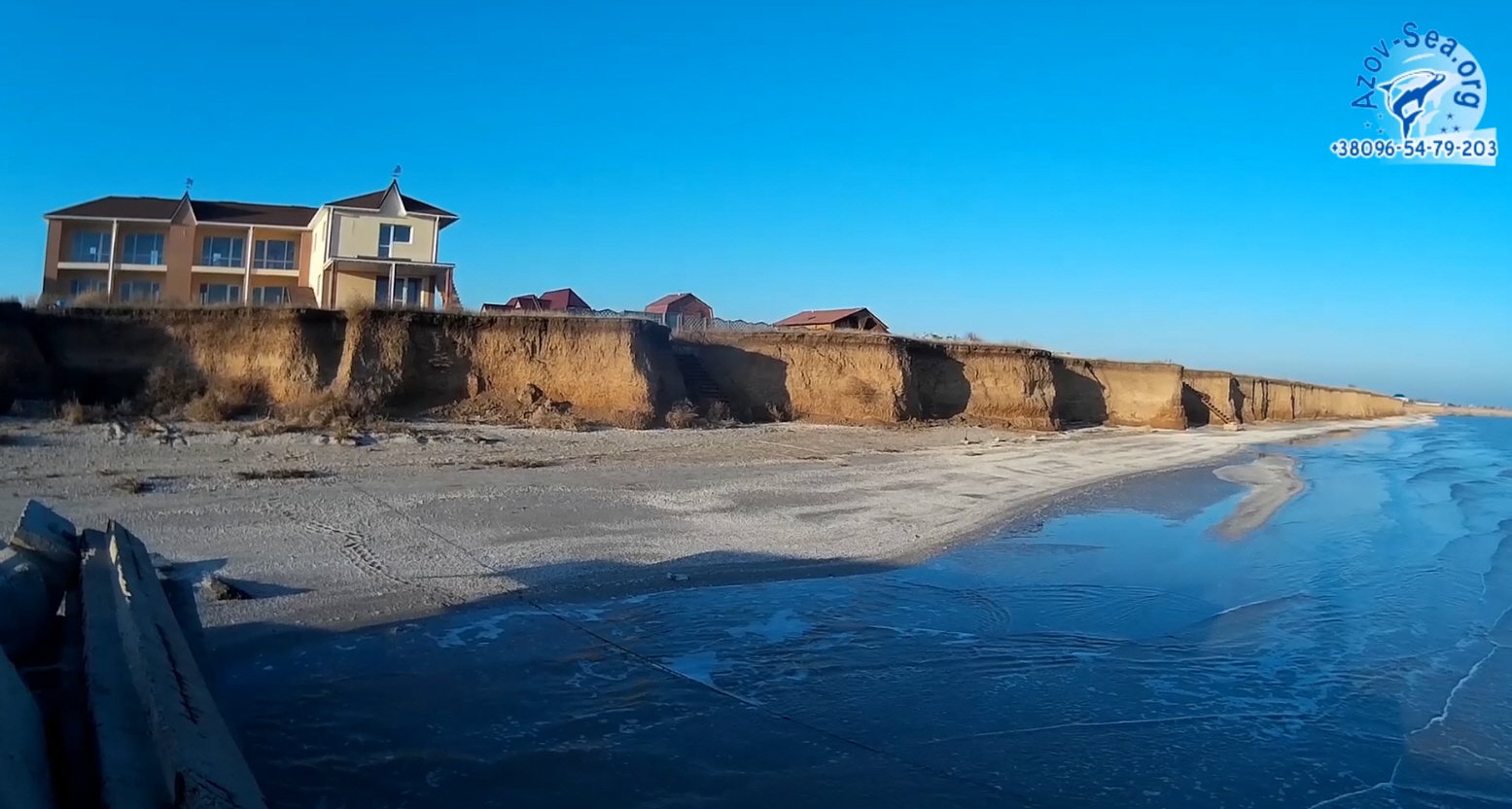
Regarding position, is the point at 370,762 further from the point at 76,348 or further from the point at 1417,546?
the point at 76,348

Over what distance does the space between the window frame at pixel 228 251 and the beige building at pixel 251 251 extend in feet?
0.14

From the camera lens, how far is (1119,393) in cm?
4309

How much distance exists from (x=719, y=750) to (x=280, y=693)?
2.90 m

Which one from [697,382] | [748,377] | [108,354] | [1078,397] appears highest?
[1078,397]

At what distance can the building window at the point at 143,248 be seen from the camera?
1575 inches

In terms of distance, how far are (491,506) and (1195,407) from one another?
154 ft

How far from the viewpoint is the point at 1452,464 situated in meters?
34.0

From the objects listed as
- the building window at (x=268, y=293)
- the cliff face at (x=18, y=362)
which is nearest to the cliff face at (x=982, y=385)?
the cliff face at (x=18, y=362)

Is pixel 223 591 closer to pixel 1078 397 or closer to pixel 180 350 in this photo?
pixel 180 350

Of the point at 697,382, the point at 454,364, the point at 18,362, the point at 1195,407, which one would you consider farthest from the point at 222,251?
the point at 1195,407

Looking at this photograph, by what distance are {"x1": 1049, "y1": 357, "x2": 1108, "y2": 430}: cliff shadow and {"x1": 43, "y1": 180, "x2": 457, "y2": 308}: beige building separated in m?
24.8

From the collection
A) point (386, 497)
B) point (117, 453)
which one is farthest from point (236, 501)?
point (117, 453)

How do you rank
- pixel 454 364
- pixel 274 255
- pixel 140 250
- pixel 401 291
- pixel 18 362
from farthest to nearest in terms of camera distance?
pixel 274 255 → pixel 140 250 → pixel 401 291 → pixel 454 364 → pixel 18 362

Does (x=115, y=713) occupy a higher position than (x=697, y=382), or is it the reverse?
(x=697, y=382)
